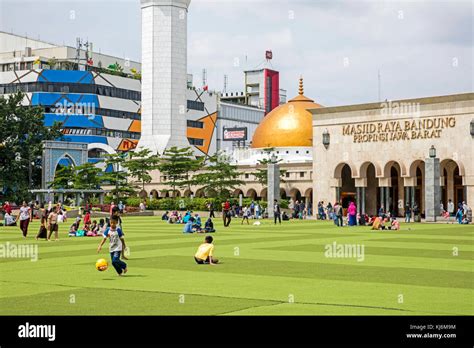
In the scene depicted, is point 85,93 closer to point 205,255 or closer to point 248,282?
point 205,255

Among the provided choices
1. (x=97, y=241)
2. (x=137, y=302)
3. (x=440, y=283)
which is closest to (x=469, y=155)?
(x=97, y=241)

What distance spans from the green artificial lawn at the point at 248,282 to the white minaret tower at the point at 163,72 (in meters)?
70.9

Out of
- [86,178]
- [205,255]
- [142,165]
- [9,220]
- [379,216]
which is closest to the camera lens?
[205,255]

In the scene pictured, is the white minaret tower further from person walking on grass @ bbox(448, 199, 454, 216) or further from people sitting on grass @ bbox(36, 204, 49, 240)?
people sitting on grass @ bbox(36, 204, 49, 240)

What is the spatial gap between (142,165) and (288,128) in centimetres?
1696

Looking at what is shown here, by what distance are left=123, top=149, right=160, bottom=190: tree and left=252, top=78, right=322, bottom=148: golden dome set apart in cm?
1231

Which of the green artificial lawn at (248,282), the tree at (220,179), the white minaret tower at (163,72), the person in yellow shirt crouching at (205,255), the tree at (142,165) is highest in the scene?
the white minaret tower at (163,72)

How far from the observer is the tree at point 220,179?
281 feet

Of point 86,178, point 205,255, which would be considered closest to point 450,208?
point 205,255

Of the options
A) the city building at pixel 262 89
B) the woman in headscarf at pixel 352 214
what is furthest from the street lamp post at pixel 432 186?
the city building at pixel 262 89

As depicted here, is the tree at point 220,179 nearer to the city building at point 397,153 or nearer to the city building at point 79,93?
the city building at point 397,153

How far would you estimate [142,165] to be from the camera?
92250 mm

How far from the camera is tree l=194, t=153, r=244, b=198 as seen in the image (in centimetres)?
8556

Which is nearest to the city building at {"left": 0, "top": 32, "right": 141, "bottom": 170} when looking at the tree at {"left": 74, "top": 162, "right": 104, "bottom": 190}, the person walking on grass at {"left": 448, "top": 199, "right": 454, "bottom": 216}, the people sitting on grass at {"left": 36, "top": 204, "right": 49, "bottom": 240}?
the tree at {"left": 74, "top": 162, "right": 104, "bottom": 190}
